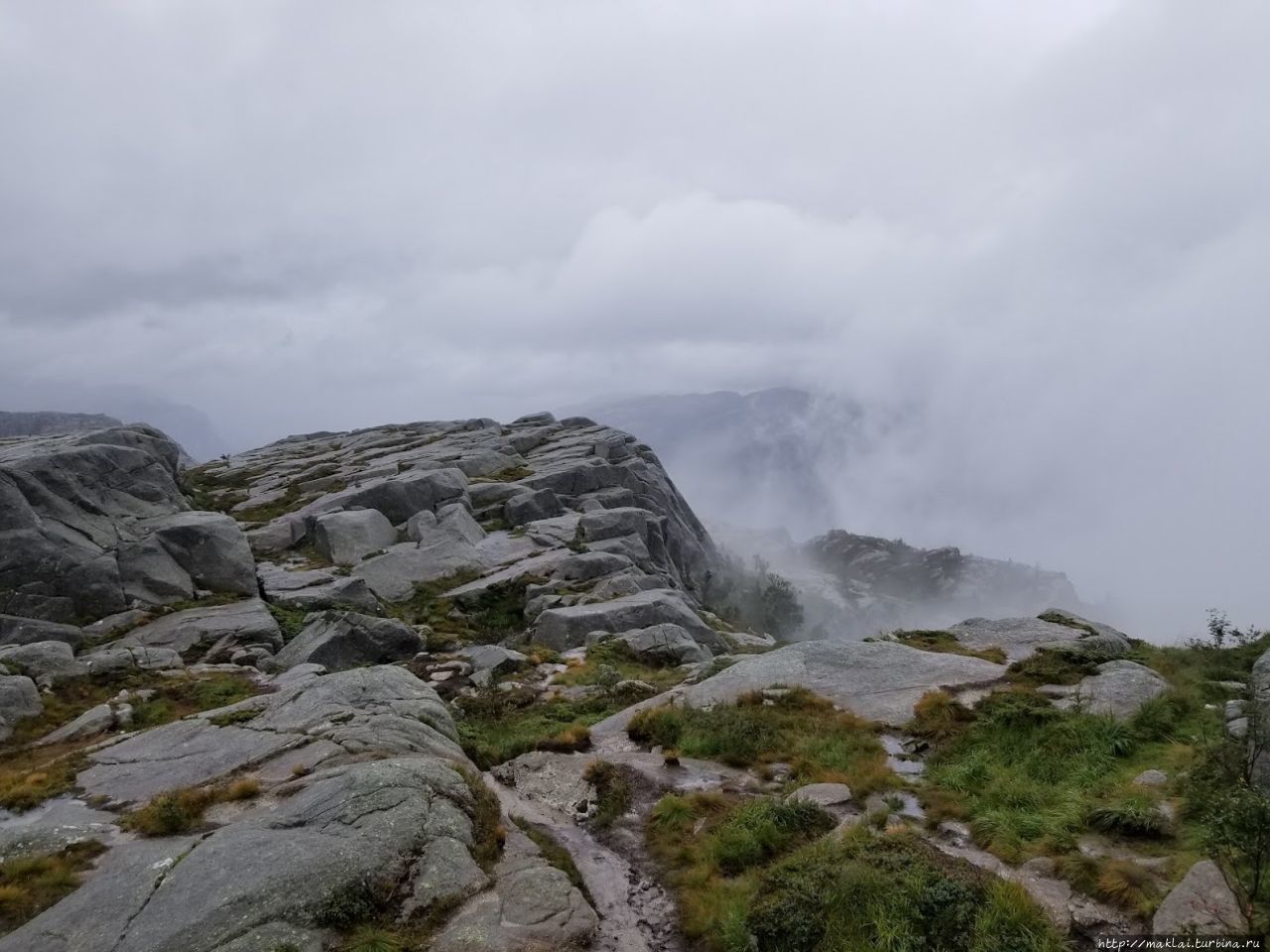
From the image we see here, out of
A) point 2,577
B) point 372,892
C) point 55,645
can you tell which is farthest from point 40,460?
point 372,892

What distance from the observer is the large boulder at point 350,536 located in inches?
2111

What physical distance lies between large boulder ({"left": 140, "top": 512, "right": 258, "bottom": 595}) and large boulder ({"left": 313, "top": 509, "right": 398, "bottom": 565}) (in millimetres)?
8044

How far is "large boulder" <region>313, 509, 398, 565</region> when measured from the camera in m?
53.6

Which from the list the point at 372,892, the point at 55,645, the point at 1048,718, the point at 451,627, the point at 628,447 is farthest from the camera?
the point at 628,447

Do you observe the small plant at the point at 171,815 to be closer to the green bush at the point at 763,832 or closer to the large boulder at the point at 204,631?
the green bush at the point at 763,832

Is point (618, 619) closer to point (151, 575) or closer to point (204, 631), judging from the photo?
point (204, 631)

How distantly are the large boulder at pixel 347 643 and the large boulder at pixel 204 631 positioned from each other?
246cm

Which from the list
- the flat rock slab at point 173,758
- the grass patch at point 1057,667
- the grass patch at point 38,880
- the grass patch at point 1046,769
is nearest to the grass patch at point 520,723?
the flat rock slab at point 173,758

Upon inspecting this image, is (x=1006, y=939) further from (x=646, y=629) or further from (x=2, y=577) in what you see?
(x=2, y=577)

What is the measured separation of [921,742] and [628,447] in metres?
78.8

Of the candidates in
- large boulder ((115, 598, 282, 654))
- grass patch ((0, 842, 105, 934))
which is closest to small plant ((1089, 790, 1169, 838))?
grass patch ((0, 842, 105, 934))

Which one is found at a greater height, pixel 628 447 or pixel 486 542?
pixel 628 447

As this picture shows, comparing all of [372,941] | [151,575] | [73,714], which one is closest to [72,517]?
[151,575]

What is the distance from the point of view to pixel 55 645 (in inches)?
1209
